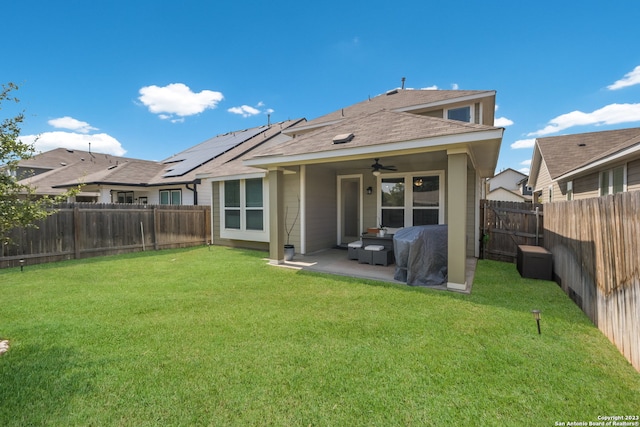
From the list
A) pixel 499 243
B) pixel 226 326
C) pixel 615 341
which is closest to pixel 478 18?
pixel 499 243

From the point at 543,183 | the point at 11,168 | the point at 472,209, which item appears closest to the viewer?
the point at 11,168

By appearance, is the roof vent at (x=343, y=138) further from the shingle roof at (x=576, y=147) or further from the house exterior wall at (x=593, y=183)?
the shingle roof at (x=576, y=147)

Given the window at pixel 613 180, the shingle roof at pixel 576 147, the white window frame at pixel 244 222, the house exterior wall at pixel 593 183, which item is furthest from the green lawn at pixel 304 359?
the shingle roof at pixel 576 147

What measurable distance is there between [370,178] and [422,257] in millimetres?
4366

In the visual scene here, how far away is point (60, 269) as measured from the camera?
6.74m

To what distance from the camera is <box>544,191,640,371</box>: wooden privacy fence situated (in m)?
2.57

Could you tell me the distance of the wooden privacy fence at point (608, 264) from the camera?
101 inches

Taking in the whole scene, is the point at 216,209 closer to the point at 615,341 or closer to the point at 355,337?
the point at 355,337

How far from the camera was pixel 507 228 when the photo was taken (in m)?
7.75

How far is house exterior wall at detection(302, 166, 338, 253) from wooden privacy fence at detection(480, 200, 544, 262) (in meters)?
4.66

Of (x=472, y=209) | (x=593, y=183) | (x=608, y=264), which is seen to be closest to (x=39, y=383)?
(x=608, y=264)

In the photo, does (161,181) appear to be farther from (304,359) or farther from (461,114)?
(304,359)

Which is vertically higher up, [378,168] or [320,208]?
[378,168]

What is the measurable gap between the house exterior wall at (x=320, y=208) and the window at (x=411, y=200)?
5.88ft
